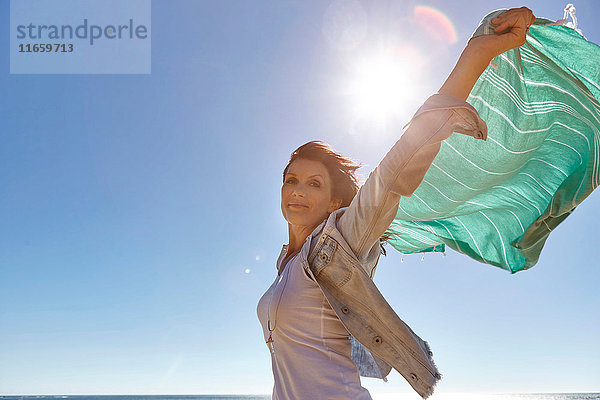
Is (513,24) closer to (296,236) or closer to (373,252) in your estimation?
(373,252)

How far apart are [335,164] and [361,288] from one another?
0.69 metres

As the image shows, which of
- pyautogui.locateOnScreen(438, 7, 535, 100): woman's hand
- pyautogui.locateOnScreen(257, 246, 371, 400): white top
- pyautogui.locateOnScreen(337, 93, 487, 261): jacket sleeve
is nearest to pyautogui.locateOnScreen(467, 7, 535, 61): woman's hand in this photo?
pyautogui.locateOnScreen(438, 7, 535, 100): woman's hand

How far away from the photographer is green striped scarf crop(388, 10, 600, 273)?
1.97 meters

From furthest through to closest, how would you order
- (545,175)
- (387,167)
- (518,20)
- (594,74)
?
(545,175), (594,74), (518,20), (387,167)

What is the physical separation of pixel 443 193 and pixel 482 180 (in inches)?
8.4

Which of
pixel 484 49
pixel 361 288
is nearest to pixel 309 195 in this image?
pixel 361 288

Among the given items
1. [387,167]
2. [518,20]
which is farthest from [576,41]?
[387,167]

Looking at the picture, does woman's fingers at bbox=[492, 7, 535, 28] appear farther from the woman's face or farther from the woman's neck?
the woman's neck

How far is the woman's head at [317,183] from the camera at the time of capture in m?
2.05

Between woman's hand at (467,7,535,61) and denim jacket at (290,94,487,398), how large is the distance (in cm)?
26

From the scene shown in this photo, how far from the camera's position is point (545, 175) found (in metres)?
2.19

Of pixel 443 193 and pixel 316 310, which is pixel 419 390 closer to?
pixel 316 310

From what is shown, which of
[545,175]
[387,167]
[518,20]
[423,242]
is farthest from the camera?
[423,242]

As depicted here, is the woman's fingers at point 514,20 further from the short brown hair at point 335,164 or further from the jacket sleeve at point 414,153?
the short brown hair at point 335,164
